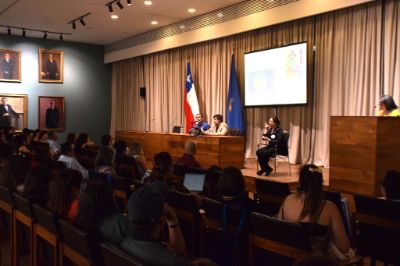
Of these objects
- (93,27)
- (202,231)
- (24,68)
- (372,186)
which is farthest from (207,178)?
(24,68)

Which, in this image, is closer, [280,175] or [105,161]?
[105,161]

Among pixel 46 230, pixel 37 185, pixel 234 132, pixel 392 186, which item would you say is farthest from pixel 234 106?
pixel 46 230

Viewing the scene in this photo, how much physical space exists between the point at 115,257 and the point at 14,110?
1363 centimetres

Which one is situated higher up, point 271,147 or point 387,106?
point 387,106

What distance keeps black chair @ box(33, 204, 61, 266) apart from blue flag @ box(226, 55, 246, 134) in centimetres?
756

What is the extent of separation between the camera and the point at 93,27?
12.7m

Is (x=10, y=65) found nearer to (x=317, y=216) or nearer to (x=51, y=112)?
(x=51, y=112)

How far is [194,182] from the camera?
4137 mm

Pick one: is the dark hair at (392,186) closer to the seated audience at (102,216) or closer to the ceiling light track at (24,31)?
the seated audience at (102,216)

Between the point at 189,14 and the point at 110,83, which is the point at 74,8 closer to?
the point at 189,14

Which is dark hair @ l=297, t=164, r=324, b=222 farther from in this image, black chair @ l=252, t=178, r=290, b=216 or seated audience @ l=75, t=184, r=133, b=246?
seated audience @ l=75, t=184, r=133, b=246

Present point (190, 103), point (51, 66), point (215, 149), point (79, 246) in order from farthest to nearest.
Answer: point (51, 66) < point (190, 103) < point (215, 149) < point (79, 246)

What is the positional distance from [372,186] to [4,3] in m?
9.53

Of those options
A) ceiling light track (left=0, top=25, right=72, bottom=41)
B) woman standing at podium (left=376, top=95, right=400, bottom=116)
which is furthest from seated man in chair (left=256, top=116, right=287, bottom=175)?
ceiling light track (left=0, top=25, right=72, bottom=41)
